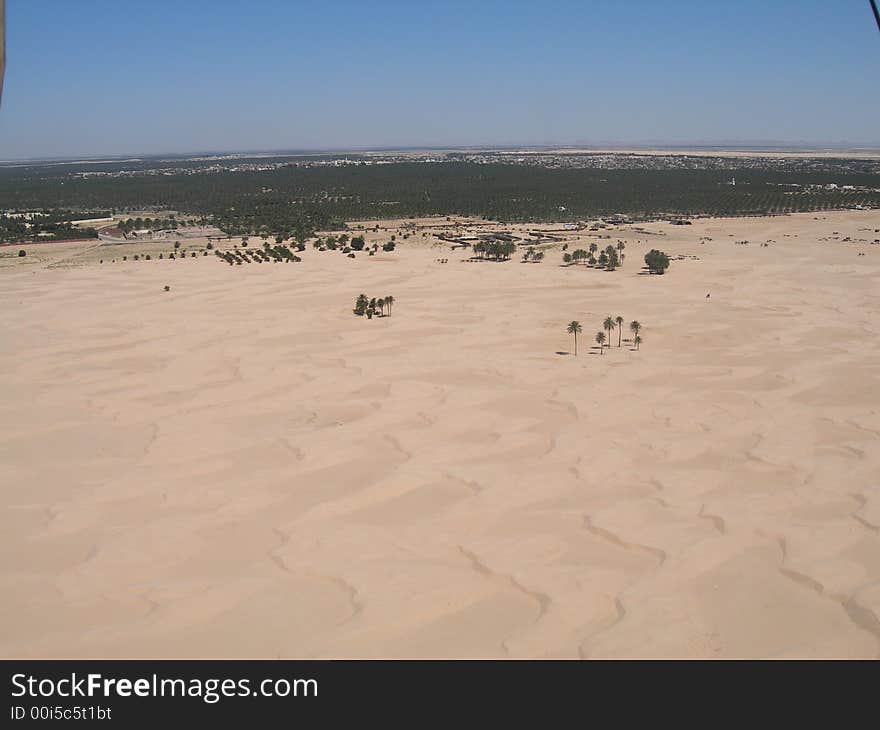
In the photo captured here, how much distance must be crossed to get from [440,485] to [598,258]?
43.2 m

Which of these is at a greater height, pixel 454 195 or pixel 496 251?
pixel 454 195

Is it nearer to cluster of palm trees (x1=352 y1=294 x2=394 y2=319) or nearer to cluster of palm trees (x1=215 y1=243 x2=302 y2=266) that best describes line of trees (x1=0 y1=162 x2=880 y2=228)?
cluster of palm trees (x1=215 y1=243 x2=302 y2=266)

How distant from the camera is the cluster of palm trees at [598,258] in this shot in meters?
54.9

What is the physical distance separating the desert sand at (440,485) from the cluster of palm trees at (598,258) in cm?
1619

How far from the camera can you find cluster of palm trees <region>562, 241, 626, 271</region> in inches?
2160

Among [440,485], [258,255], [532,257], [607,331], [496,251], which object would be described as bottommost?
[440,485]

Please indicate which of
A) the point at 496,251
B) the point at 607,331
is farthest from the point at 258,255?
the point at 607,331

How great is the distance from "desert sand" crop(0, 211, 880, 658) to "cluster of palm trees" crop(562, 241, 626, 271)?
1619 cm

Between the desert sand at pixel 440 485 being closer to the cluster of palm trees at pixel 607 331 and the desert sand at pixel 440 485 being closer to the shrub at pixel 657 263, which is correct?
the cluster of palm trees at pixel 607 331

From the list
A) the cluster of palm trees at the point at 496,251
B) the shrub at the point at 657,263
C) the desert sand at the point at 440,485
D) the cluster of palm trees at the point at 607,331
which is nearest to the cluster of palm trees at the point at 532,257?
the cluster of palm trees at the point at 496,251

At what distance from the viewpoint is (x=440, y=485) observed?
18.3 metres

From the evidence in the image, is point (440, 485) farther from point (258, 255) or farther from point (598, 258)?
point (258, 255)

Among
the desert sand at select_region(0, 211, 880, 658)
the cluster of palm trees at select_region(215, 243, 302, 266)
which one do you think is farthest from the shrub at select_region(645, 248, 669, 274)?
the cluster of palm trees at select_region(215, 243, 302, 266)

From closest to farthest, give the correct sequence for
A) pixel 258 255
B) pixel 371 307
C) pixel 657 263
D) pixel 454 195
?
pixel 371 307, pixel 657 263, pixel 258 255, pixel 454 195
